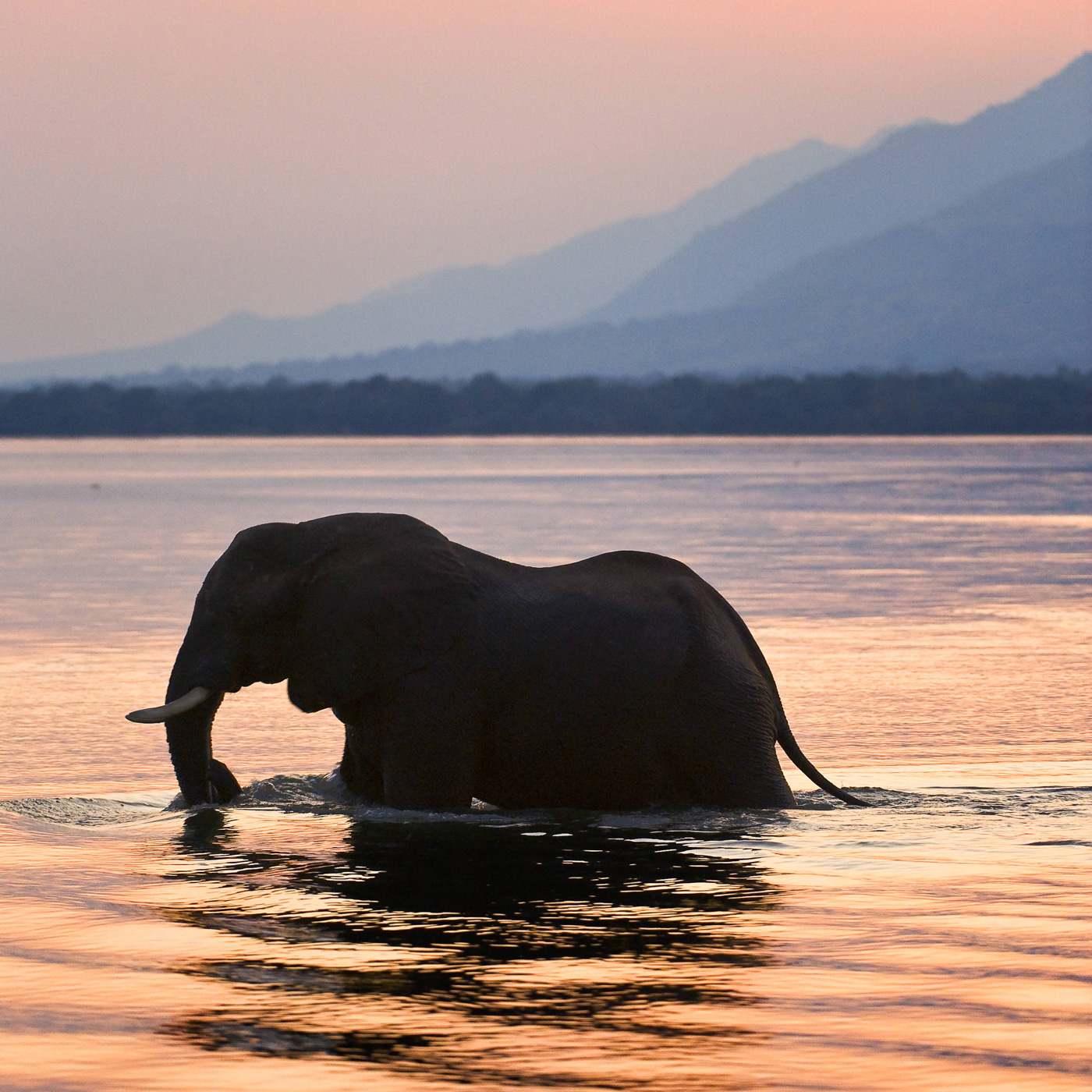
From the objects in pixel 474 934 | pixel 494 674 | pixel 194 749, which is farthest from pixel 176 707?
pixel 474 934

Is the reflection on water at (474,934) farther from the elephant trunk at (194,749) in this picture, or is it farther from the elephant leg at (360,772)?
the elephant leg at (360,772)

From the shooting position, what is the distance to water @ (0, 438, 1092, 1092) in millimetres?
6664

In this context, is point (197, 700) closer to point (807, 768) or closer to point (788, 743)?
point (788, 743)

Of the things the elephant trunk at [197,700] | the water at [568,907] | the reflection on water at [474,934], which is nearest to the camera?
the water at [568,907]

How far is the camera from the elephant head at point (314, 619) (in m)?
10.7

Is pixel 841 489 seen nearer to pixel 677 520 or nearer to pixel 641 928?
pixel 677 520

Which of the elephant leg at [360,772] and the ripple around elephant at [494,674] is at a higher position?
the ripple around elephant at [494,674]

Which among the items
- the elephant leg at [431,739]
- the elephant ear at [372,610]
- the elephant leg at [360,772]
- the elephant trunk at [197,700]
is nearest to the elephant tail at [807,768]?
the elephant leg at [431,739]

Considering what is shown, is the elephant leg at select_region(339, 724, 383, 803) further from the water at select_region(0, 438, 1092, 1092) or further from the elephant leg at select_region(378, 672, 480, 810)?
the elephant leg at select_region(378, 672, 480, 810)

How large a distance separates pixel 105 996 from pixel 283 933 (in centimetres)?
100

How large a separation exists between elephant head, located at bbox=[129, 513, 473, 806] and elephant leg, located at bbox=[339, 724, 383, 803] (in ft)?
1.08

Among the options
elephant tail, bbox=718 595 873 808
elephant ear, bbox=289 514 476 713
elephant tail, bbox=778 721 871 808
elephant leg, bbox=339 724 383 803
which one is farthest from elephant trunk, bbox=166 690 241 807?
elephant tail, bbox=778 721 871 808

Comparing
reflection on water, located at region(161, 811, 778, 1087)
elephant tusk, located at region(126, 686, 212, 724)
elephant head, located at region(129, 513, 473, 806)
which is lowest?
reflection on water, located at region(161, 811, 778, 1087)

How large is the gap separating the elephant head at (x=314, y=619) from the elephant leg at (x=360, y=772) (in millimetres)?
330
